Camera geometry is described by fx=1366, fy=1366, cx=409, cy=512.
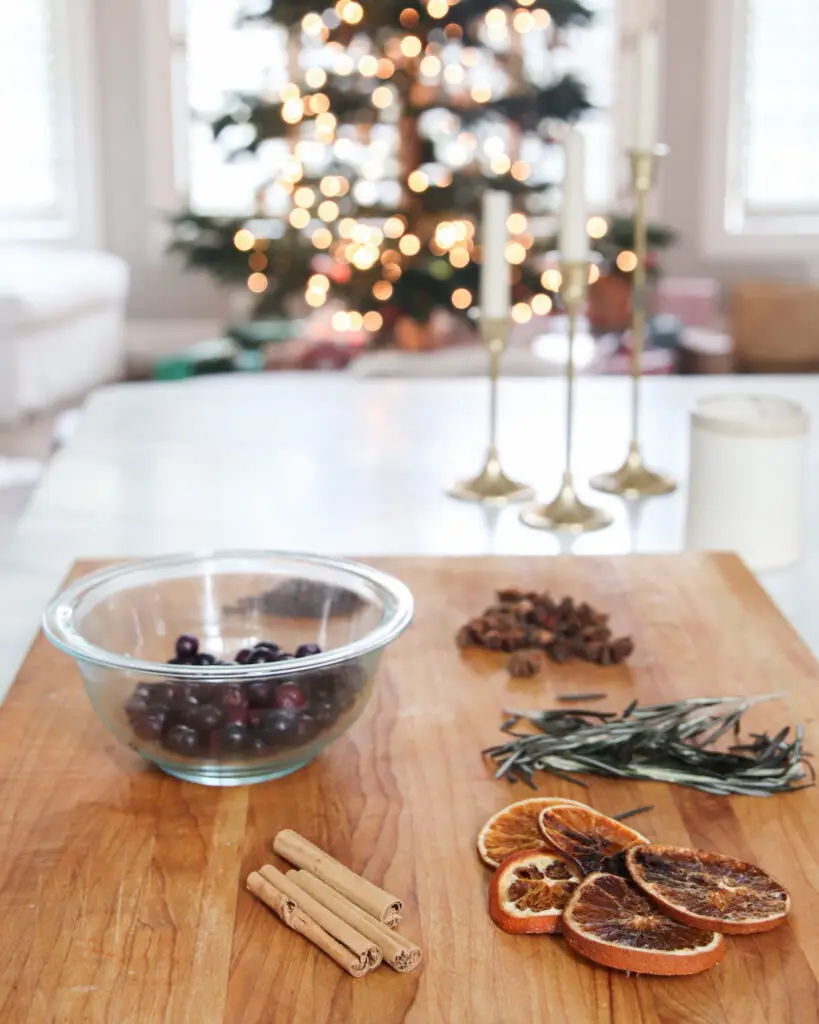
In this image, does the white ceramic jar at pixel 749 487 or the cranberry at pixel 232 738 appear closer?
the cranberry at pixel 232 738

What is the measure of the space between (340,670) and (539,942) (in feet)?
0.73

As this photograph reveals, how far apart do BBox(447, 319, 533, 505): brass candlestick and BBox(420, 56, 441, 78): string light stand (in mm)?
3507

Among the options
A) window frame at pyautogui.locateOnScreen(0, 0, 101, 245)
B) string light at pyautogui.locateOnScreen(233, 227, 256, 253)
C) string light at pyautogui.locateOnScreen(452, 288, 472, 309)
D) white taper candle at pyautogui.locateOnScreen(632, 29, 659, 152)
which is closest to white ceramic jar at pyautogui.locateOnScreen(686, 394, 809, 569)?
white taper candle at pyautogui.locateOnScreen(632, 29, 659, 152)

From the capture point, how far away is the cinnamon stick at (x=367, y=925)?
621mm

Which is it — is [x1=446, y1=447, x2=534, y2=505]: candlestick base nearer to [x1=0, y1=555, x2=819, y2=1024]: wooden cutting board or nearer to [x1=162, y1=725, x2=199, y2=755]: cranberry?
[x1=0, y1=555, x2=819, y2=1024]: wooden cutting board

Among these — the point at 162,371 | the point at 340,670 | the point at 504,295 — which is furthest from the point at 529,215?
the point at 340,670

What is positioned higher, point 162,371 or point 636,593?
point 636,593

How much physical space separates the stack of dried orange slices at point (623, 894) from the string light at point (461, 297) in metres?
4.21

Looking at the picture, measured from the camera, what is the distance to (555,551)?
1.36 metres

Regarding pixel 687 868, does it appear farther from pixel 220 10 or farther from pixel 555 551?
pixel 220 10

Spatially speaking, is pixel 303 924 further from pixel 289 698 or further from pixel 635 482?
pixel 635 482

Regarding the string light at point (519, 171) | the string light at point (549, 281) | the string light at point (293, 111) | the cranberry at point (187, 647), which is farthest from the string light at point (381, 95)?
the cranberry at point (187, 647)

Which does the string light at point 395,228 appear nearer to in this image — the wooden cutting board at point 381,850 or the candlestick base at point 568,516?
the candlestick base at point 568,516

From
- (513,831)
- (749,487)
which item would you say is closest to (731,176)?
(749,487)
